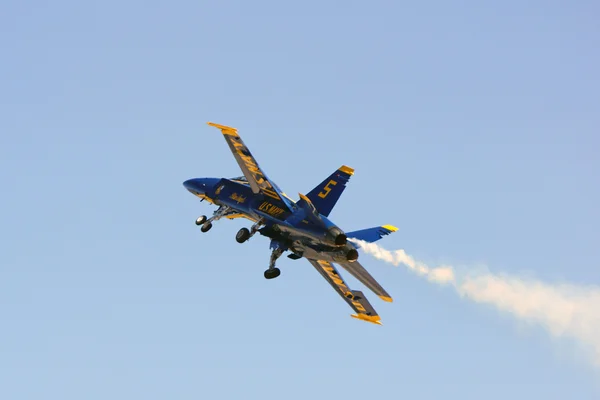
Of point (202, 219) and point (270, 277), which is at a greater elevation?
point (202, 219)

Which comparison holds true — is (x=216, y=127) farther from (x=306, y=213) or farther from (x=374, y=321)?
(x=374, y=321)

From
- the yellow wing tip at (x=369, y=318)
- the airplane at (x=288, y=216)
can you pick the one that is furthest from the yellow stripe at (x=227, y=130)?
the yellow wing tip at (x=369, y=318)

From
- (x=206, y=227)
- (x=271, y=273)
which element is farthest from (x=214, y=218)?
(x=271, y=273)

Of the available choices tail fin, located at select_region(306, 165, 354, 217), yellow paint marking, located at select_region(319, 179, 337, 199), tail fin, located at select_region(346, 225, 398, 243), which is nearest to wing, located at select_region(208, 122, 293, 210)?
tail fin, located at select_region(306, 165, 354, 217)

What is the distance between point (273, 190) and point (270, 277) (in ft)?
17.4

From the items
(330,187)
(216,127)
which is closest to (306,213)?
(330,187)

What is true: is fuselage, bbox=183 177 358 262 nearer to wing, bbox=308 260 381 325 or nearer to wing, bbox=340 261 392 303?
wing, bbox=340 261 392 303

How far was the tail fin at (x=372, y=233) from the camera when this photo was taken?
69812mm

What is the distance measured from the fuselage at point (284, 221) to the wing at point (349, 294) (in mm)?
4471

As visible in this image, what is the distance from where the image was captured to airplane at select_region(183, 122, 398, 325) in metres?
68.1

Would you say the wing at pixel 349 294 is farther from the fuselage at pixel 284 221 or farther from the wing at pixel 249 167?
the wing at pixel 249 167

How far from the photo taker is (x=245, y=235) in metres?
70.2

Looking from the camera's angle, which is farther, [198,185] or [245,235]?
[198,185]

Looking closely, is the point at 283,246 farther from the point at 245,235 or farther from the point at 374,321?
the point at 374,321
